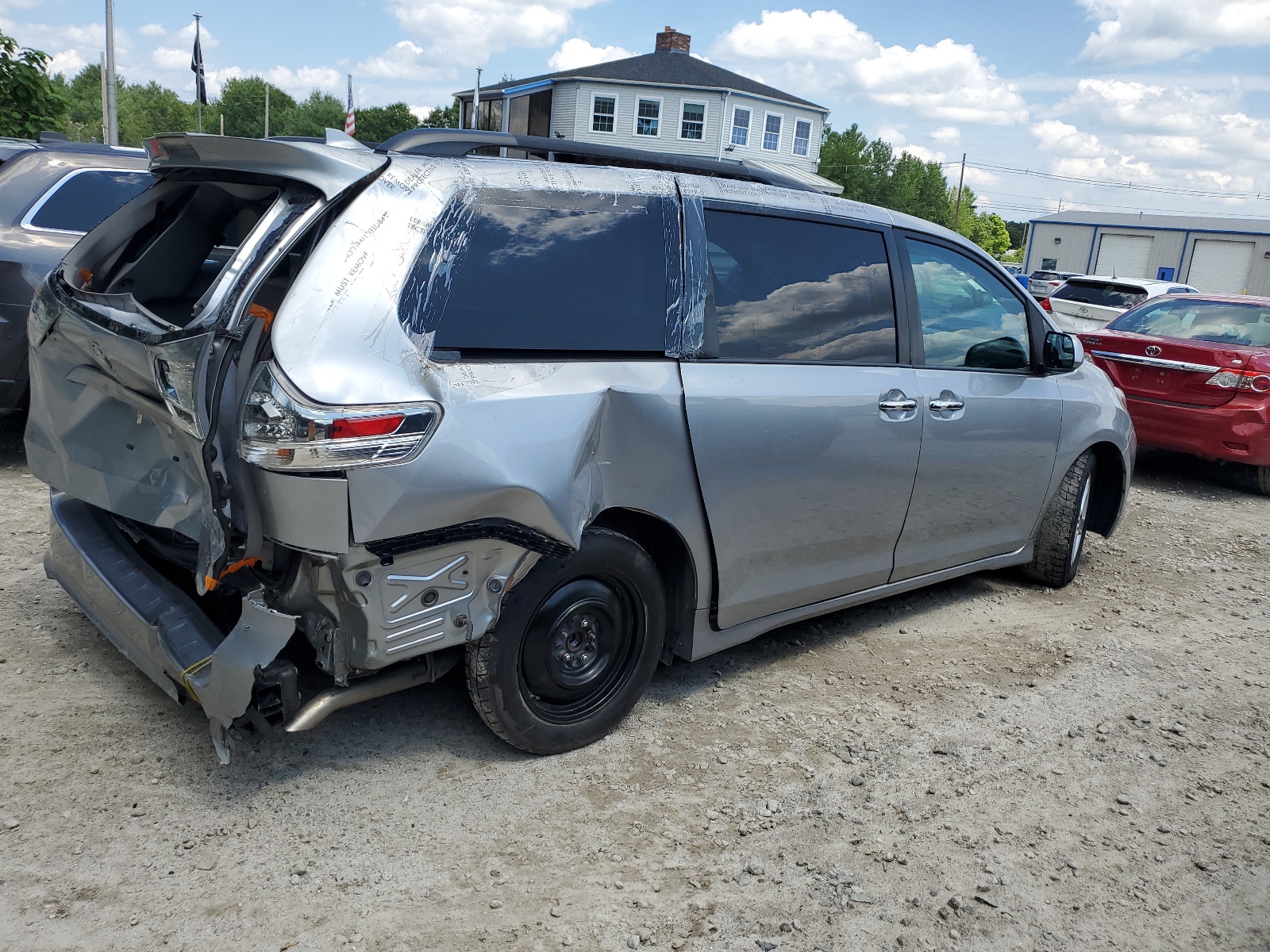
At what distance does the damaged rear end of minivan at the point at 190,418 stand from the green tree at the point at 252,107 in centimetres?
9786

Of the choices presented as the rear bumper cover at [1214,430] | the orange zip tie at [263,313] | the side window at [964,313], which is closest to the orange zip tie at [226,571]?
the orange zip tie at [263,313]

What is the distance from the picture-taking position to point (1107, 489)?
18.7 ft

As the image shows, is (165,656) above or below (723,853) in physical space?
above

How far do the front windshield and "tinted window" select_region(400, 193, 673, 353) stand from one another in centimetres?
696

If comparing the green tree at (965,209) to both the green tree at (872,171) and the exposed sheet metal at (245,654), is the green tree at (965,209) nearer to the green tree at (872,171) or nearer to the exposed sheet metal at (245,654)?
the green tree at (872,171)

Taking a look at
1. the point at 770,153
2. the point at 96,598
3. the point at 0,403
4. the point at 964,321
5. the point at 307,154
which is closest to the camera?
the point at 307,154

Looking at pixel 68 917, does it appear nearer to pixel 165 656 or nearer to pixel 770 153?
pixel 165 656

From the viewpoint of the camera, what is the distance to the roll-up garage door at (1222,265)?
5247 centimetres

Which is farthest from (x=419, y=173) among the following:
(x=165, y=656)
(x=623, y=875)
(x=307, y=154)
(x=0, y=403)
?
(x=0, y=403)

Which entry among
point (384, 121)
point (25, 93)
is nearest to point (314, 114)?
point (384, 121)

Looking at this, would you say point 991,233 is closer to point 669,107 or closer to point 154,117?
point 669,107

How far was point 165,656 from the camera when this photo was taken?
288 centimetres

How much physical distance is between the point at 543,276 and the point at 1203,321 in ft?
25.7

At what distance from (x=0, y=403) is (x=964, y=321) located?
17.2ft
